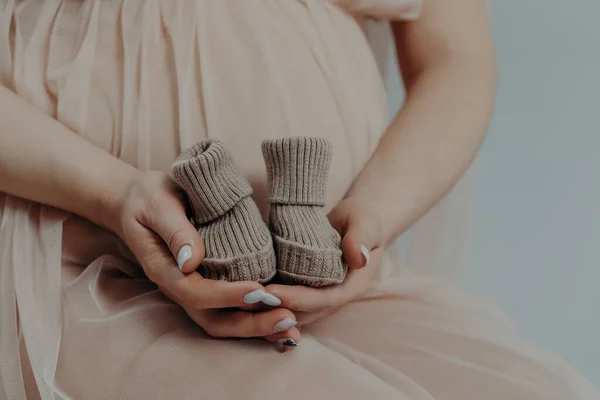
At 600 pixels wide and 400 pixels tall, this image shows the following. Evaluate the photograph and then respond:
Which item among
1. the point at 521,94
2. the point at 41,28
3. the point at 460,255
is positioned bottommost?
the point at 460,255

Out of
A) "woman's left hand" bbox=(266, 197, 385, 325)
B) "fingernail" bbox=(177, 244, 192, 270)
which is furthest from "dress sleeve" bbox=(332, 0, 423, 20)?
"fingernail" bbox=(177, 244, 192, 270)

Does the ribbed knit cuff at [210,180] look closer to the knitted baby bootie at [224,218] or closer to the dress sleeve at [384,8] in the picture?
the knitted baby bootie at [224,218]

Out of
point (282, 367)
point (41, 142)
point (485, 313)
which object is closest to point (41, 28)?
point (41, 142)

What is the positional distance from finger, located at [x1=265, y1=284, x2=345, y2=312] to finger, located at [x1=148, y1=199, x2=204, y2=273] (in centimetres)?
6

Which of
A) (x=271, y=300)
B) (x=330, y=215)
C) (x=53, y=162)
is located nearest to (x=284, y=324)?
(x=271, y=300)

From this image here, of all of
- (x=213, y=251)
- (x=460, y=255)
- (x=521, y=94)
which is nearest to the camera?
(x=213, y=251)

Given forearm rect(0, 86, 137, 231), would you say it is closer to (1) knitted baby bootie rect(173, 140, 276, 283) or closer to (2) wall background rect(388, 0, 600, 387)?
(1) knitted baby bootie rect(173, 140, 276, 283)

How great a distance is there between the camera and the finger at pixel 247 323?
0.51 m

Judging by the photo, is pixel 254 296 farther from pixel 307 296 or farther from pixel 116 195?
pixel 116 195

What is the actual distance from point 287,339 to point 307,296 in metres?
0.04

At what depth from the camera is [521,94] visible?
115cm

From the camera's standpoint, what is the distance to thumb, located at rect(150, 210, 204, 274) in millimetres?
497

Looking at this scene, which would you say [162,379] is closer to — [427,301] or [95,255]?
[95,255]

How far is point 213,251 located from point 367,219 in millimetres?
132
